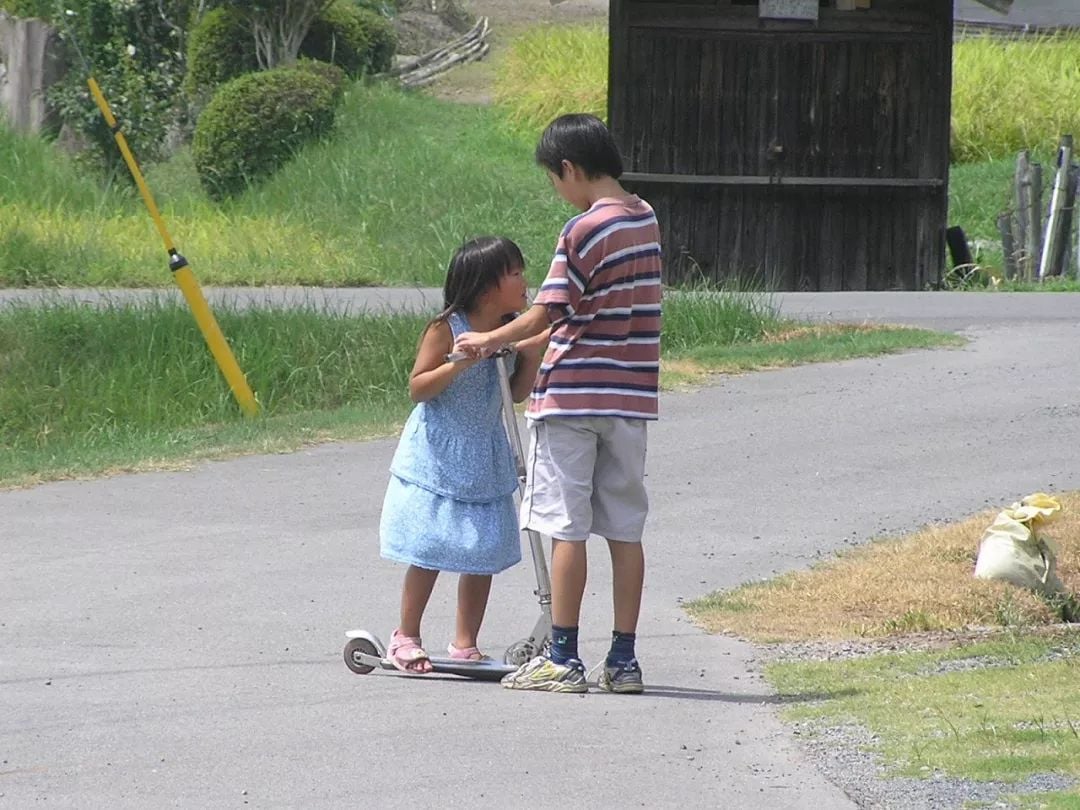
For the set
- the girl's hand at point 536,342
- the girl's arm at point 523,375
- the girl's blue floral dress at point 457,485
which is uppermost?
the girl's hand at point 536,342

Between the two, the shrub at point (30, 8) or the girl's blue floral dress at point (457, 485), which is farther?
the shrub at point (30, 8)

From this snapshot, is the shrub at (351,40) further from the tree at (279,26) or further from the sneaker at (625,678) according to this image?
the sneaker at (625,678)

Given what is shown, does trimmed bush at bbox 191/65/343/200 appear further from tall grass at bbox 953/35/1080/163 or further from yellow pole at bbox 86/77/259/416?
yellow pole at bbox 86/77/259/416

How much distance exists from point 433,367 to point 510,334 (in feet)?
1.45

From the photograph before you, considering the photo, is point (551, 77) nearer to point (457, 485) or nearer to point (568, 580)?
point (457, 485)

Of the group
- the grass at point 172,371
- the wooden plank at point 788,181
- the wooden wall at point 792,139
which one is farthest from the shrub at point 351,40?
the grass at point 172,371

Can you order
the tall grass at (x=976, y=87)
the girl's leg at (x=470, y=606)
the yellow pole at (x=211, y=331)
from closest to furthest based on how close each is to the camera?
the girl's leg at (x=470, y=606)
the yellow pole at (x=211, y=331)
the tall grass at (x=976, y=87)

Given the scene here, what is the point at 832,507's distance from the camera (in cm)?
952

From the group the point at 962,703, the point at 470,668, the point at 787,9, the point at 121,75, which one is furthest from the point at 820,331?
the point at 121,75

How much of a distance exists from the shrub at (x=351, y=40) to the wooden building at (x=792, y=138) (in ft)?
33.2

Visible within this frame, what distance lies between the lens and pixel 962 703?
5.83 metres

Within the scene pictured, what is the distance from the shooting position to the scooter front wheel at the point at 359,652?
21.0 feet

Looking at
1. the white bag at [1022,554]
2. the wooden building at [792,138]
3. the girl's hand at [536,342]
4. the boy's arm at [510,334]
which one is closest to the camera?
the boy's arm at [510,334]

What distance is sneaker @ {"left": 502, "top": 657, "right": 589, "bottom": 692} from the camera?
610cm
